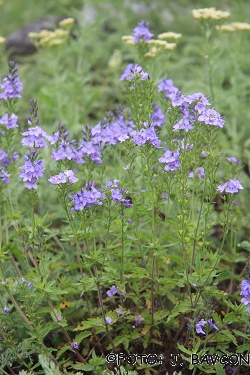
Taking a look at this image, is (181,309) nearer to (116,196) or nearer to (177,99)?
(116,196)

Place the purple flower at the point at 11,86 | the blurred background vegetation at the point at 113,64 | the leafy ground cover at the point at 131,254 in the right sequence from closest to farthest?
the leafy ground cover at the point at 131,254
the purple flower at the point at 11,86
the blurred background vegetation at the point at 113,64

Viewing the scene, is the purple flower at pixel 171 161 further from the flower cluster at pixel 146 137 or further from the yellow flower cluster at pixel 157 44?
the yellow flower cluster at pixel 157 44

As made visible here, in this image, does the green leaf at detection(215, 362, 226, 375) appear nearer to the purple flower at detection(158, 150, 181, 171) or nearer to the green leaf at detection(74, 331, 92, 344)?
the green leaf at detection(74, 331, 92, 344)

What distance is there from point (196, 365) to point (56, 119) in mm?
3357

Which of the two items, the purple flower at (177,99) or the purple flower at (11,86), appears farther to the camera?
the purple flower at (11,86)

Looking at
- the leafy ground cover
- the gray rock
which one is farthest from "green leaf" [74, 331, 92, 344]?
the gray rock

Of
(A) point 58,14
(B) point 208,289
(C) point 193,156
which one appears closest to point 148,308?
(B) point 208,289

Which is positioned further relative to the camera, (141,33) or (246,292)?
(141,33)

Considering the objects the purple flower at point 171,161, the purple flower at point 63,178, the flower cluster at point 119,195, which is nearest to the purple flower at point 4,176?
the purple flower at point 63,178

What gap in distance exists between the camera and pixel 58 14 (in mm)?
8398

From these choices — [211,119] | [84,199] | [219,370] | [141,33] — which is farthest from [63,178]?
[141,33]

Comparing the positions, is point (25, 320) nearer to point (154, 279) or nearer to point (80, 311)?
point (80, 311)

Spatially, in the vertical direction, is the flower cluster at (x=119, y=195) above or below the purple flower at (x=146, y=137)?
below

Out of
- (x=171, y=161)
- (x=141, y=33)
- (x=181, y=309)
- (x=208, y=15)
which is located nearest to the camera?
(x=171, y=161)
